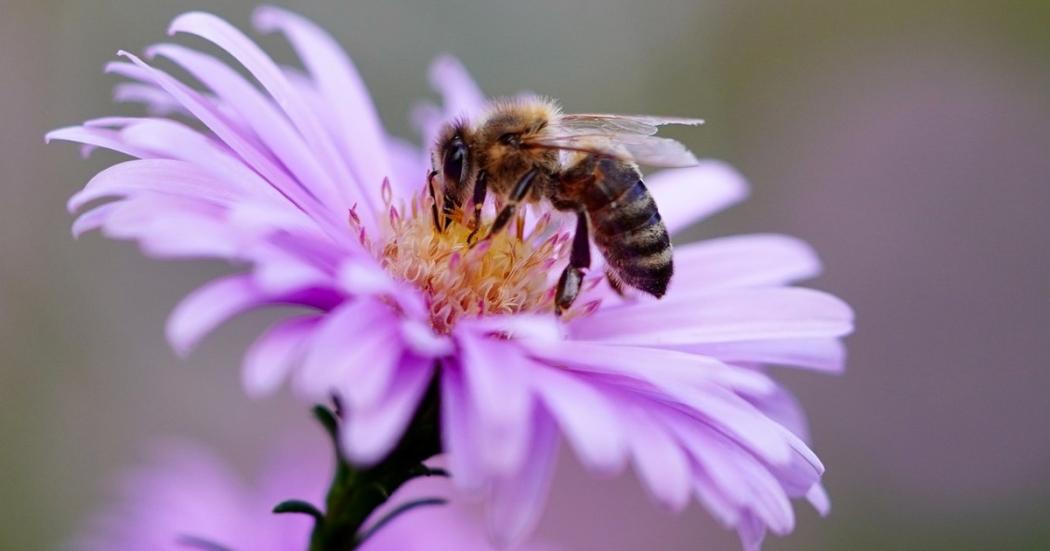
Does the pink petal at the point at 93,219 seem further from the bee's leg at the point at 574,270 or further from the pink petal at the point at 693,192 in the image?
the pink petal at the point at 693,192

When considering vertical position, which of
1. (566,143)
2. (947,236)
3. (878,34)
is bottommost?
(947,236)

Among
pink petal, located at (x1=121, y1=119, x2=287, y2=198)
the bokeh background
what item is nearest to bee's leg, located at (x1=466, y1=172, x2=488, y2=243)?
pink petal, located at (x1=121, y1=119, x2=287, y2=198)

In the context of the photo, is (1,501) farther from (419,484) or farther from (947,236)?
(947,236)

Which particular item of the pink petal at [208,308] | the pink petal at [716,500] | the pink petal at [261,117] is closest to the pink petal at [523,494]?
the pink petal at [716,500]

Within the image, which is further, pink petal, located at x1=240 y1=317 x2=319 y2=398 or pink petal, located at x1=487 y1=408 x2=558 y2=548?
pink petal, located at x1=487 y1=408 x2=558 y2=548

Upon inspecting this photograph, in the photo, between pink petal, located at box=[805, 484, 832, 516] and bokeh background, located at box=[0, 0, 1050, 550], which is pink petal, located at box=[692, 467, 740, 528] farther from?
bokeh background, located at box=[0, 0, 1050, 550]

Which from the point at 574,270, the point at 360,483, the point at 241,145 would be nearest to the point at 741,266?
the point at 574,270

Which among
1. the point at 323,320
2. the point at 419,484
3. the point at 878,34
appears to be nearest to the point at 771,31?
the point at 878,34
